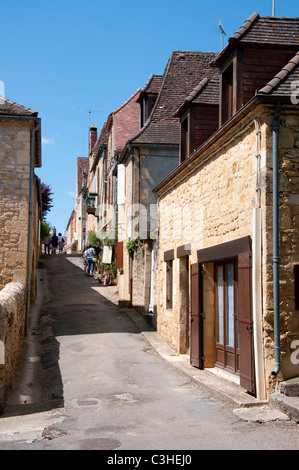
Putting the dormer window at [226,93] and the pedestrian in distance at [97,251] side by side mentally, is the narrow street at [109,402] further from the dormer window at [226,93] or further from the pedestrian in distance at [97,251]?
the pedestrian in distance at [97,251]

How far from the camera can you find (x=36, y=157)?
53.5ft

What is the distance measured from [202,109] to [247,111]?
397 cm

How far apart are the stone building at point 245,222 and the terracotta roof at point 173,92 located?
560 cm

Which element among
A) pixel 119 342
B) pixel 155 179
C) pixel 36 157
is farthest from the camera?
pixel 155 179

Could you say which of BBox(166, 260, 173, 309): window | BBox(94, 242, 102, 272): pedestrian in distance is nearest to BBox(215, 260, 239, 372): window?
BBox(166, 260, 173, 309): window

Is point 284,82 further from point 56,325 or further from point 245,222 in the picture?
point 56,325

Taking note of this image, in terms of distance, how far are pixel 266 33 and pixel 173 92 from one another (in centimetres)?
950

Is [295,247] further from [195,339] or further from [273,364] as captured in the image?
[195,339]

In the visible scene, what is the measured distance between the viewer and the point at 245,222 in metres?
7.89

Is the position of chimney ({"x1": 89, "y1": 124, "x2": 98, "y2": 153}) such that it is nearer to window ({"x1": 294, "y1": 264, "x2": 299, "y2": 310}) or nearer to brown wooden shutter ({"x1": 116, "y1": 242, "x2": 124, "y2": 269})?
brown wooden shutter ({"x1": 116, "y1": 242, "x2": 124, "y2": 269})

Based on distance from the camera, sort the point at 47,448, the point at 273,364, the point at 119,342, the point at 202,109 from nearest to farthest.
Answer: the point at 47,448, the point at 273,364, the point at 202,109, the point at 119,342

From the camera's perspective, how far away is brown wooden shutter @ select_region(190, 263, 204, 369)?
9.83 m

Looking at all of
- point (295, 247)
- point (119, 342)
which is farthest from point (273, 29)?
point (119, 342)

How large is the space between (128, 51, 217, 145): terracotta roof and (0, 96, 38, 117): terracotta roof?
4529 millimetres
